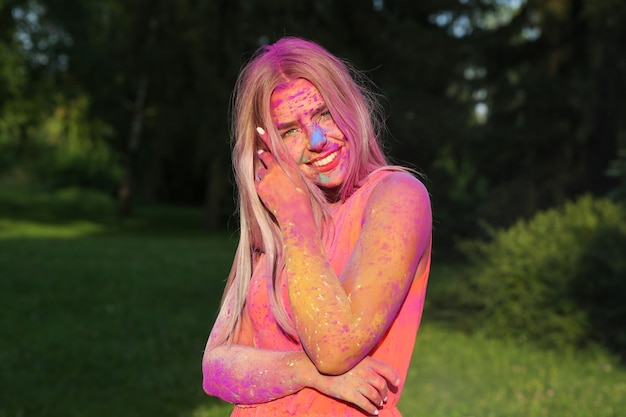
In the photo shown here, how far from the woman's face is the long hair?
2 cm

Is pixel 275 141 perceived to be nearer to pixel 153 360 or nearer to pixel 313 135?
pixel 313 135

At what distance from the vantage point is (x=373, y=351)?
1.85 m

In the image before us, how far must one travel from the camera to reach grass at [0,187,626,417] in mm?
7855

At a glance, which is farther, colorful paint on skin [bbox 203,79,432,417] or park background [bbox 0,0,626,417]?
park background [bbox 0,0,626,417]

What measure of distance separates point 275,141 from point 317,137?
0.10m

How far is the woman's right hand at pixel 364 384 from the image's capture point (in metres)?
1.76

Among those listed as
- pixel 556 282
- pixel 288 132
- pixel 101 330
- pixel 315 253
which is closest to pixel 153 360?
pixel 101 330

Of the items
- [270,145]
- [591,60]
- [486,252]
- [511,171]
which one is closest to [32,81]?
[511,171]

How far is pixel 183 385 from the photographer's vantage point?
8.60 meters

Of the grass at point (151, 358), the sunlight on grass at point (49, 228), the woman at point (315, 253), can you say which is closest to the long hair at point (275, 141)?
the woman at point (315, 253)

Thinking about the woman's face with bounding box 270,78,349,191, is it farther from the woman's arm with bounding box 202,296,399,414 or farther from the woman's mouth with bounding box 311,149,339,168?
the woman's arm with bounding box 202,296,399,414

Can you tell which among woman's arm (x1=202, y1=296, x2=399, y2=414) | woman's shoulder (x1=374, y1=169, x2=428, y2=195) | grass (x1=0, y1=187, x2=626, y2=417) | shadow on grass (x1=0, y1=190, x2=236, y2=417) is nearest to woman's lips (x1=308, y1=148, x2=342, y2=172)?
woman's shoulder (x1=374, y1=169, x2=428, y2=195)

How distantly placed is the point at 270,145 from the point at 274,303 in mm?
390

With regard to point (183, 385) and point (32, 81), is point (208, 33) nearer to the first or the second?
point (32, 81)
